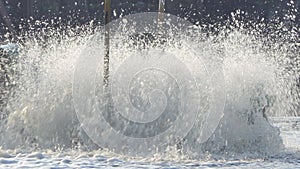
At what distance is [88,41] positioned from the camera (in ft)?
34.7

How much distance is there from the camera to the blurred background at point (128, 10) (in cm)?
2892

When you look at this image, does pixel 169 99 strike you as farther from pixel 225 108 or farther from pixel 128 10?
pixel 128 10

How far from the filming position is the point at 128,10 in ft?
98.9

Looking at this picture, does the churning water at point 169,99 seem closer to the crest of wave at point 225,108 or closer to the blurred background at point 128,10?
the crest of wave at point 225,108

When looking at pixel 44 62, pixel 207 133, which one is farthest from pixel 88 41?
pixel 207 133

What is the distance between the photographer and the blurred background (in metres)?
28.9

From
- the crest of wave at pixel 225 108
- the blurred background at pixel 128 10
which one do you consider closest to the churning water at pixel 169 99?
the crest of wave at pixel 225 108

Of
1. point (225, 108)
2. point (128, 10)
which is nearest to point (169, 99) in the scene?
point (225, 108)

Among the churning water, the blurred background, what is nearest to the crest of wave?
the churning water

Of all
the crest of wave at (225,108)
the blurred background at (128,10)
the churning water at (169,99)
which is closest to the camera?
the churning water at (169,99)

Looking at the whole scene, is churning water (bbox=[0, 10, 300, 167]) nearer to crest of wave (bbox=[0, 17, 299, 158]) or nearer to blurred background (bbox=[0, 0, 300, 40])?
crest of wave (bbox=[0, 17, 299, 158])

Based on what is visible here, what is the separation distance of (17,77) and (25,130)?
1.61 metres

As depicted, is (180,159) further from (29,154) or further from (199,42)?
(199,42)

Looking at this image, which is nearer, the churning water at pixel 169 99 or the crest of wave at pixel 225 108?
the churning water at pixel 169 99
